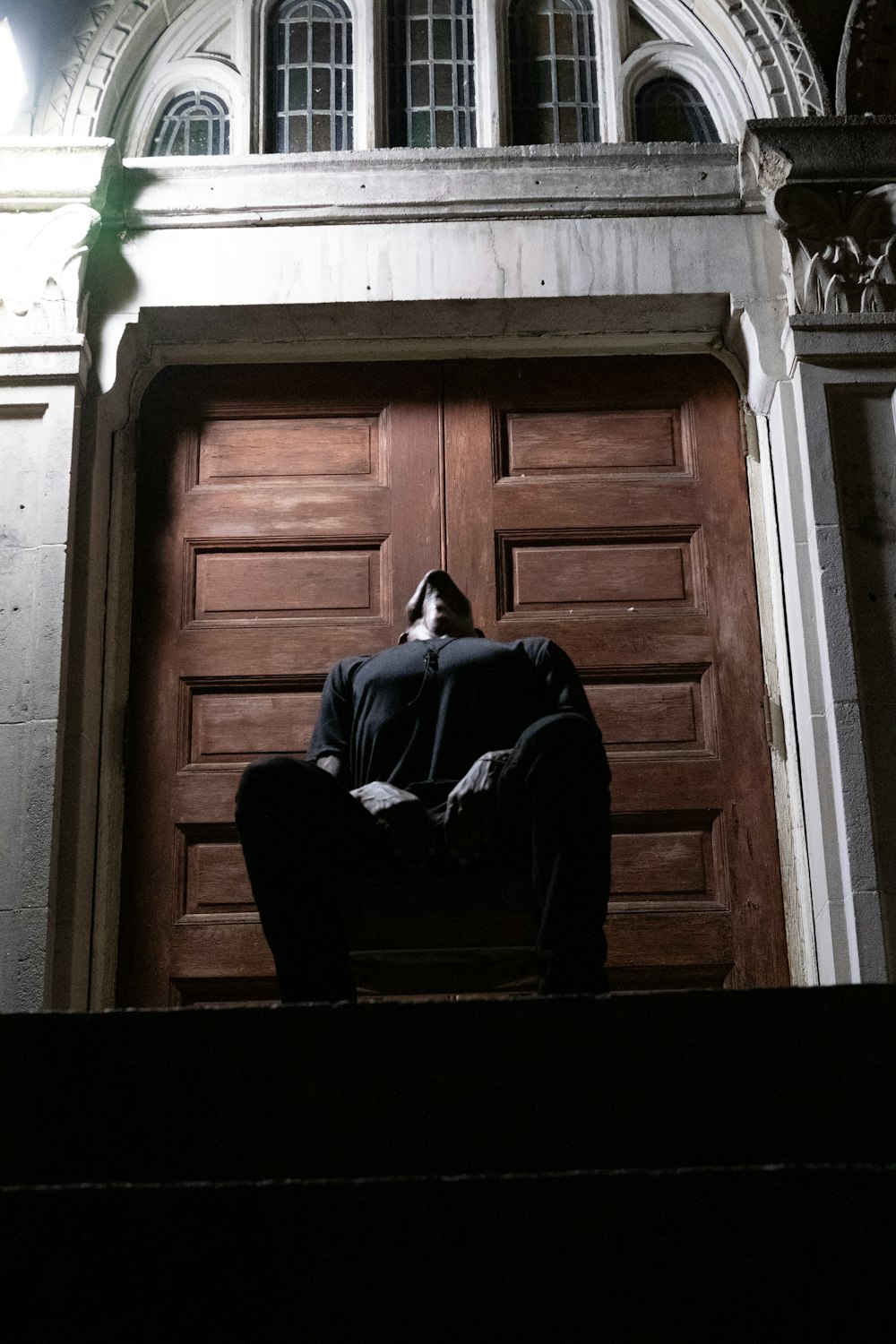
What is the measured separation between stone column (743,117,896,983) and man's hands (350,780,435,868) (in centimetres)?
196

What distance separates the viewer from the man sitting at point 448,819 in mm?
3572

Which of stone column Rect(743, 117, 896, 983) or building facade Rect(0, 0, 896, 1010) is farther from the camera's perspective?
building facade Rect(0, 0, 896, 1010)

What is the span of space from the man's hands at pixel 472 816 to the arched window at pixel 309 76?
366 cm

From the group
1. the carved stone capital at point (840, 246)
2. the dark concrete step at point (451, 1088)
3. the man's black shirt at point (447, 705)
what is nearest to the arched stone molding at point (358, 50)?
the carved stone capital at point (840, 246)

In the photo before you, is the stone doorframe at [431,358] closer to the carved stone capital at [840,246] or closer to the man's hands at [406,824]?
the carved stone capital at [840,246]

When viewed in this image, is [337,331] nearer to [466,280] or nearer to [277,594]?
[466,280]

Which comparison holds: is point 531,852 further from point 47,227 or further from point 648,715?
point 47,227

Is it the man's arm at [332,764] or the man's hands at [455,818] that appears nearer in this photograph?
the man's hands at [455,818]

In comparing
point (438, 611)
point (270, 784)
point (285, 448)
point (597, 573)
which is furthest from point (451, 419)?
point (270, 784)

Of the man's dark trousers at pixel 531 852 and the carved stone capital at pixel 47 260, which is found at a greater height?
the carved stone capital at pixel 47 260

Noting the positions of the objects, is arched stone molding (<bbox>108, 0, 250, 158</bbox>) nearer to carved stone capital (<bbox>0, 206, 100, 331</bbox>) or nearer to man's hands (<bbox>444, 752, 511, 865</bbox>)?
carved stone capital (<bbox>0, 206, 100, 331</bbox>)

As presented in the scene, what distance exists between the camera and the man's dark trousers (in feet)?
11.7

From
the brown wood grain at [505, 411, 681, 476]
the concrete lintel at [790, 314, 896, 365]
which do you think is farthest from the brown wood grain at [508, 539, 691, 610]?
the concrete lintel at [790, 314, 896, 365]

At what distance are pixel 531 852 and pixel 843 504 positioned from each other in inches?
98.5
